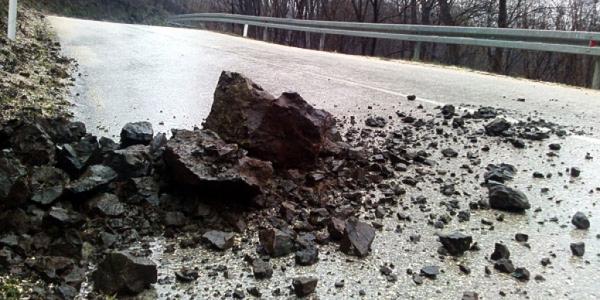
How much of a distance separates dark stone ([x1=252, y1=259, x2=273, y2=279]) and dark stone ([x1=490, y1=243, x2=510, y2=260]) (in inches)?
41.4

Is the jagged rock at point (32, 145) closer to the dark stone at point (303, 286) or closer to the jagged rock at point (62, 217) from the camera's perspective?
the jagged rock at point (62, 217)

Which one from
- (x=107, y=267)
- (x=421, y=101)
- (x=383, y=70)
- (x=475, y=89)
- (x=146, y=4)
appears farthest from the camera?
(x=146, y=4)

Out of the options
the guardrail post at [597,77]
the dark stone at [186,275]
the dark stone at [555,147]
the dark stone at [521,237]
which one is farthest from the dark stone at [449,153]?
the guardrail post at [597,77]

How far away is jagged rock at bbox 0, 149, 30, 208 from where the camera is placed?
233 cm

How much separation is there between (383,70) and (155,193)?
7.07 meters

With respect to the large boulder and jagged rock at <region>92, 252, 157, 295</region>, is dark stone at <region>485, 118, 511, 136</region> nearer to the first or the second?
the large boulder

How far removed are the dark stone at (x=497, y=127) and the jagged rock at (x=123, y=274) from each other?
10.3 ft

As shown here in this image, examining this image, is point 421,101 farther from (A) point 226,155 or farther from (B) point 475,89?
(A) point 226,155

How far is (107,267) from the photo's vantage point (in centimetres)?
207

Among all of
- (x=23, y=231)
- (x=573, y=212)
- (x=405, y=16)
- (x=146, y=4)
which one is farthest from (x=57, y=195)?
(x=146, y=4)

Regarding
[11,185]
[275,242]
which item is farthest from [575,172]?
[11,185]

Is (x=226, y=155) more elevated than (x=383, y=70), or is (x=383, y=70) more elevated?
(x=383, y=70)

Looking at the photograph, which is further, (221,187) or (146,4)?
(146,4)

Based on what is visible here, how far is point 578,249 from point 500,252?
409 millimetres
